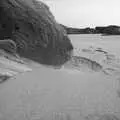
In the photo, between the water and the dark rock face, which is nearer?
the water

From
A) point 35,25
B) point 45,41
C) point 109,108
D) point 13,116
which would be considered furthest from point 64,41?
point 13,116

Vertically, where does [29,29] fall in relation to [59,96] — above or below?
above

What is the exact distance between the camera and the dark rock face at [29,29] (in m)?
2.31

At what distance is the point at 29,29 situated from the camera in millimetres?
2348

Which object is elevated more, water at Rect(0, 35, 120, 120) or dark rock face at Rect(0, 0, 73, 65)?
dark rock face at Rect(0, 0, 73, 65)

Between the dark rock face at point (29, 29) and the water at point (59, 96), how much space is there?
0.25m

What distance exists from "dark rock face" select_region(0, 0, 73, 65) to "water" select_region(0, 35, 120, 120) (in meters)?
0.25

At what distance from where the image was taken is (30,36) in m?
2.36

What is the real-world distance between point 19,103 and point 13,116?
0.16 m

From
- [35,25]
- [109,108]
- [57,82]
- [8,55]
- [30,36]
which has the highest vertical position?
[35,25]

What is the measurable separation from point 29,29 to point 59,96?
3.53ft

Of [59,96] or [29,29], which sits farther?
[29,29]

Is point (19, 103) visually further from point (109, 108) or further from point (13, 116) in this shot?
point (109, 108)

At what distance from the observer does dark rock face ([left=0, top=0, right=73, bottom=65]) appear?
7.57ft
